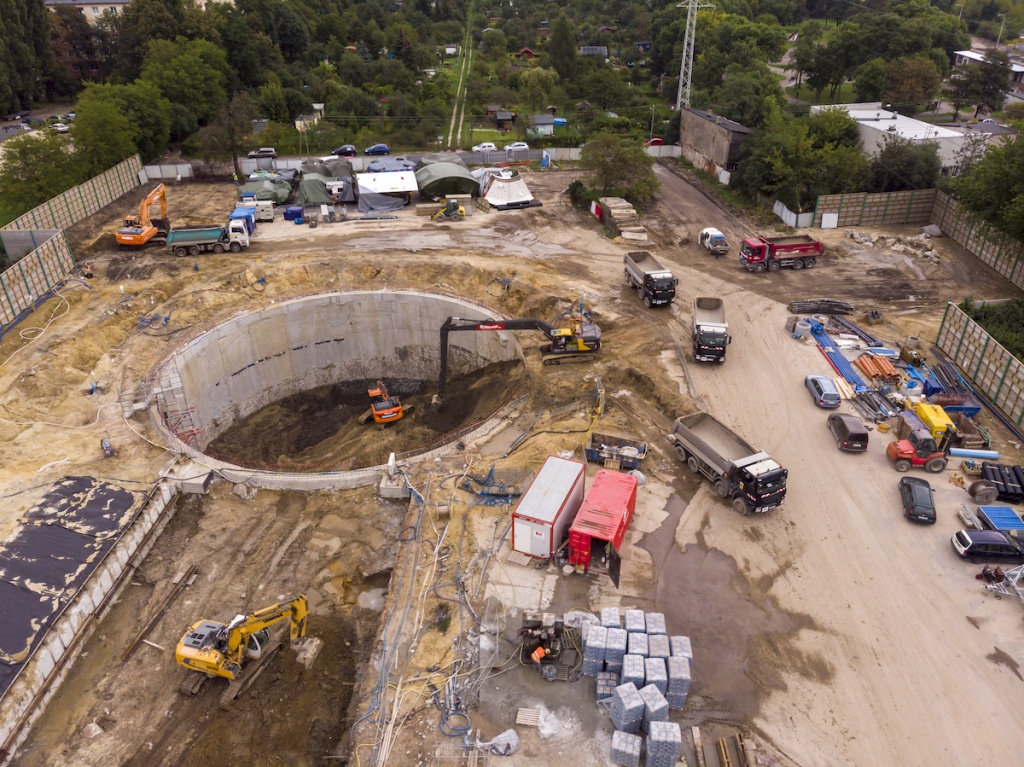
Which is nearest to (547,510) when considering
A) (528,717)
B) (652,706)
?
(528,717)

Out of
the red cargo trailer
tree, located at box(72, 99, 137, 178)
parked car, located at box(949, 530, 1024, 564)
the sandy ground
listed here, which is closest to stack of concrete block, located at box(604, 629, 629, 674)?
the sandy ground

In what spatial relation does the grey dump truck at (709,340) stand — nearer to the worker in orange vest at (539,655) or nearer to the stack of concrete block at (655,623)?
the stack of concrete block at (655,623)

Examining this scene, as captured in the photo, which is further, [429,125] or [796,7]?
[796,7]

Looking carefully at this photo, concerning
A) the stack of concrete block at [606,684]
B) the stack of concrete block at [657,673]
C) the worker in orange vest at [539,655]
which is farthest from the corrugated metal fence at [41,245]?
the stack of concrete block at [657,673]

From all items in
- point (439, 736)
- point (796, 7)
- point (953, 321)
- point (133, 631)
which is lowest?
point (133, 631)

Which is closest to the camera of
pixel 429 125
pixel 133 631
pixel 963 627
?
pixel 963 627

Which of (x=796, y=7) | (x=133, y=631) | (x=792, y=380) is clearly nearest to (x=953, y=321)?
(x=792, y=380)

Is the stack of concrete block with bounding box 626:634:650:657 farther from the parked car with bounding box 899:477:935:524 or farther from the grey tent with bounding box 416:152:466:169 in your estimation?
the grey tent with bounding box 416:152:466:169

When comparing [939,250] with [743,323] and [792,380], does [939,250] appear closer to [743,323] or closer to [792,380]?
[743,323]
